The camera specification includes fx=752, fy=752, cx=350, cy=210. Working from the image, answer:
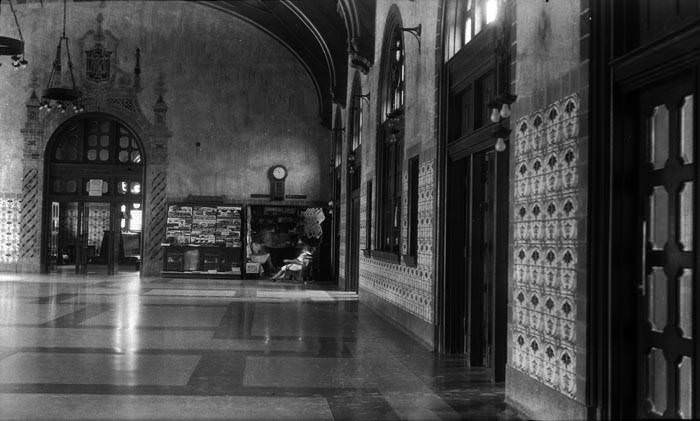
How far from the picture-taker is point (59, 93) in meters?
14.4

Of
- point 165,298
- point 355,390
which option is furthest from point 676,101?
point 165,298

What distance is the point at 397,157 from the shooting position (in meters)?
10.0

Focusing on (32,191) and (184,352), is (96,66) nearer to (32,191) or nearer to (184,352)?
(32,191)

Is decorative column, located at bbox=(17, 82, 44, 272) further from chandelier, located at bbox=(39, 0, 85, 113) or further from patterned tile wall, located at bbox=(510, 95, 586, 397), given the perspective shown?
patterned tile wall, located at bbox=(510, 95, 586, 397)

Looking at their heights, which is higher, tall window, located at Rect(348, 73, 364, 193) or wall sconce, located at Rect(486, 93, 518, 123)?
tall window, located at Rect(348, 73, 364, 193)

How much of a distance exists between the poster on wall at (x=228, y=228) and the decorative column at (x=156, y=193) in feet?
4.56

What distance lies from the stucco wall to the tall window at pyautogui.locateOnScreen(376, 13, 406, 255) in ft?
29.1

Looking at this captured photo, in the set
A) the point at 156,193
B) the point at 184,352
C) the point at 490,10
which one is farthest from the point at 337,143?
the point at 490,10

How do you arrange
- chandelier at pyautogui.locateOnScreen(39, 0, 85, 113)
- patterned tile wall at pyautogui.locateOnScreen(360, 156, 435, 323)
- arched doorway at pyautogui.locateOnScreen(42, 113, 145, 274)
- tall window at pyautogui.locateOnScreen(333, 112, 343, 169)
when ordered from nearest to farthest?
patterned tile wall at pyautogui.locateOnScreen(360, 156, 435, 323)
chandelier at pyautogui.locateOnScreen(39, 0, 85, 113)
tall window at pyautogui.locateOnScreen(333, 112, 343, 169)
arched doorway at pyautogui.locateOnScreen(42, 113, 145, 274)

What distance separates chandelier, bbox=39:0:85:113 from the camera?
14430mm

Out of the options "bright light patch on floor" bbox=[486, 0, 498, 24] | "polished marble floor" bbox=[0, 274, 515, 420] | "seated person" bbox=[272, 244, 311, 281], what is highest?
"bright light patch on floor" bbox=[486, 0, 498, 24]

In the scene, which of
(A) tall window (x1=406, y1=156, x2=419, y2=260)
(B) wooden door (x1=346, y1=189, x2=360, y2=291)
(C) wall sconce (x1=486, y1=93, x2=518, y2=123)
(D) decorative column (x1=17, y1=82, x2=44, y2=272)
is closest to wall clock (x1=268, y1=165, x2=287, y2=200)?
(B) wooden door (x1=346, y1=189, x2=360, y2=291)

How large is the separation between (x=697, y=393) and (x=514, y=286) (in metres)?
2.00

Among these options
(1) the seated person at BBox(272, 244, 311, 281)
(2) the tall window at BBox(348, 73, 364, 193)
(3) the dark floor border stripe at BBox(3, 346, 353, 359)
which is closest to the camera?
(3) the dark floor border stripe at BBox(3, 346, 353, 359)
